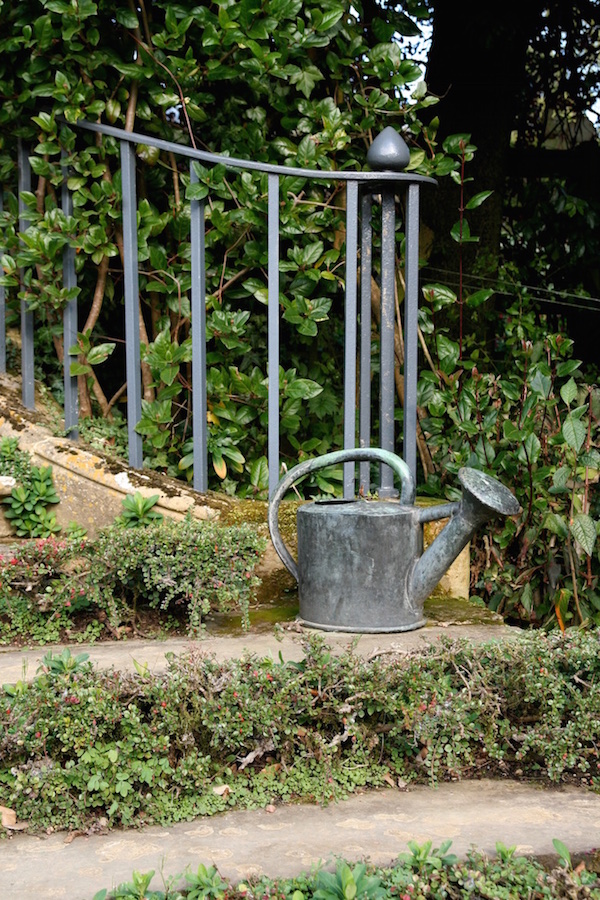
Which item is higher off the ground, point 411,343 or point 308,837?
point 411,343

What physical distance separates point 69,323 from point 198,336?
51 cm

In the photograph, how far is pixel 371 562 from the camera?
2641mm

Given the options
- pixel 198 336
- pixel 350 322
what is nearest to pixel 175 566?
pixel 198 336

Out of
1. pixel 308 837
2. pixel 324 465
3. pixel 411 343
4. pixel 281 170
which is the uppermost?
pixel 281 170

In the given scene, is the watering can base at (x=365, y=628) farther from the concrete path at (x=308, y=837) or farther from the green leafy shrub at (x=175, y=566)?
the concrete path at (x=308, y=837)

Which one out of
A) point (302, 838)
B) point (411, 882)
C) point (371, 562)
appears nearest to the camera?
point (411, 882)

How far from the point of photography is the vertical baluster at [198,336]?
314 centimetres

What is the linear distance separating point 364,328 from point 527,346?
0.86 meters

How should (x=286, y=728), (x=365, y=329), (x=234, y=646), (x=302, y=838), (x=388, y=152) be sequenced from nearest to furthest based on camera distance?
(x=302, y=838), (x=286, y=728), (x=234, y=646), (x=388, y=152), (x=365, y=329)

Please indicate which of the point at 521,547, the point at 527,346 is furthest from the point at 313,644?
the point at 527,346

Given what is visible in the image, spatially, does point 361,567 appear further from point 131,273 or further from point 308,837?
point 131,273

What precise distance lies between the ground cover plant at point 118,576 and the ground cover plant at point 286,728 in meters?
0.46

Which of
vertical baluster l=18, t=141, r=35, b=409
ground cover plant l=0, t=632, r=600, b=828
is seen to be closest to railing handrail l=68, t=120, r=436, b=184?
vertical baluster l=18, t=141, r=35, b=409

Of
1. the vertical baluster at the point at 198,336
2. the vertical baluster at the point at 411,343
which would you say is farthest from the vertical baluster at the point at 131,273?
the vertical baluster at the point at 411,343
